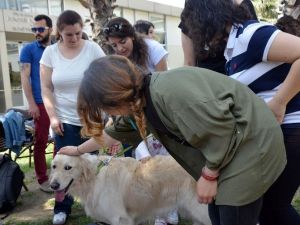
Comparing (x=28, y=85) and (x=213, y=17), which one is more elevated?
(x=213, y=17)

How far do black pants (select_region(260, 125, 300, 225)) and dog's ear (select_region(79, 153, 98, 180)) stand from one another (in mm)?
1701

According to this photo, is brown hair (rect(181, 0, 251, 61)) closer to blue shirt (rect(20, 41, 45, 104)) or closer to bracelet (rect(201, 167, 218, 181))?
bracelet (rect(201, 167, 218, 181))

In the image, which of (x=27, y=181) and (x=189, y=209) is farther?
(x=27, y=181)

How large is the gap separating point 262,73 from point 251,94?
10.6 inches

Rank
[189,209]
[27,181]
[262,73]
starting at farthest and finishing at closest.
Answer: [27,181] < [189,209] < [262,73]

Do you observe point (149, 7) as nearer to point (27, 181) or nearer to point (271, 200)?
point (27, 181)

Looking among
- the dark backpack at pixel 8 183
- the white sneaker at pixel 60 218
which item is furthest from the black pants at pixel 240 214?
the dark backpack at pixel 8 183

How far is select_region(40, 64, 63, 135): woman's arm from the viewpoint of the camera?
3602 millimetres

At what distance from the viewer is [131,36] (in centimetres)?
355

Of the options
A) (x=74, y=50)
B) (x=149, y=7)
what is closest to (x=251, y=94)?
(x=74, y=50)

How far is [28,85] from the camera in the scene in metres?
4.86

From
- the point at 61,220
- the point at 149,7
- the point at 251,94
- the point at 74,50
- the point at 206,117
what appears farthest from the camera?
the point at 149,7

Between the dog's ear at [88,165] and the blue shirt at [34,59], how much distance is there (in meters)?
1.73

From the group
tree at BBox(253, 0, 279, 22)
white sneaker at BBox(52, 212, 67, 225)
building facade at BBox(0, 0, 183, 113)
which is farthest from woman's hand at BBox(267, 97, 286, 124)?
tree at BBox(253, 0, 279, 22)
